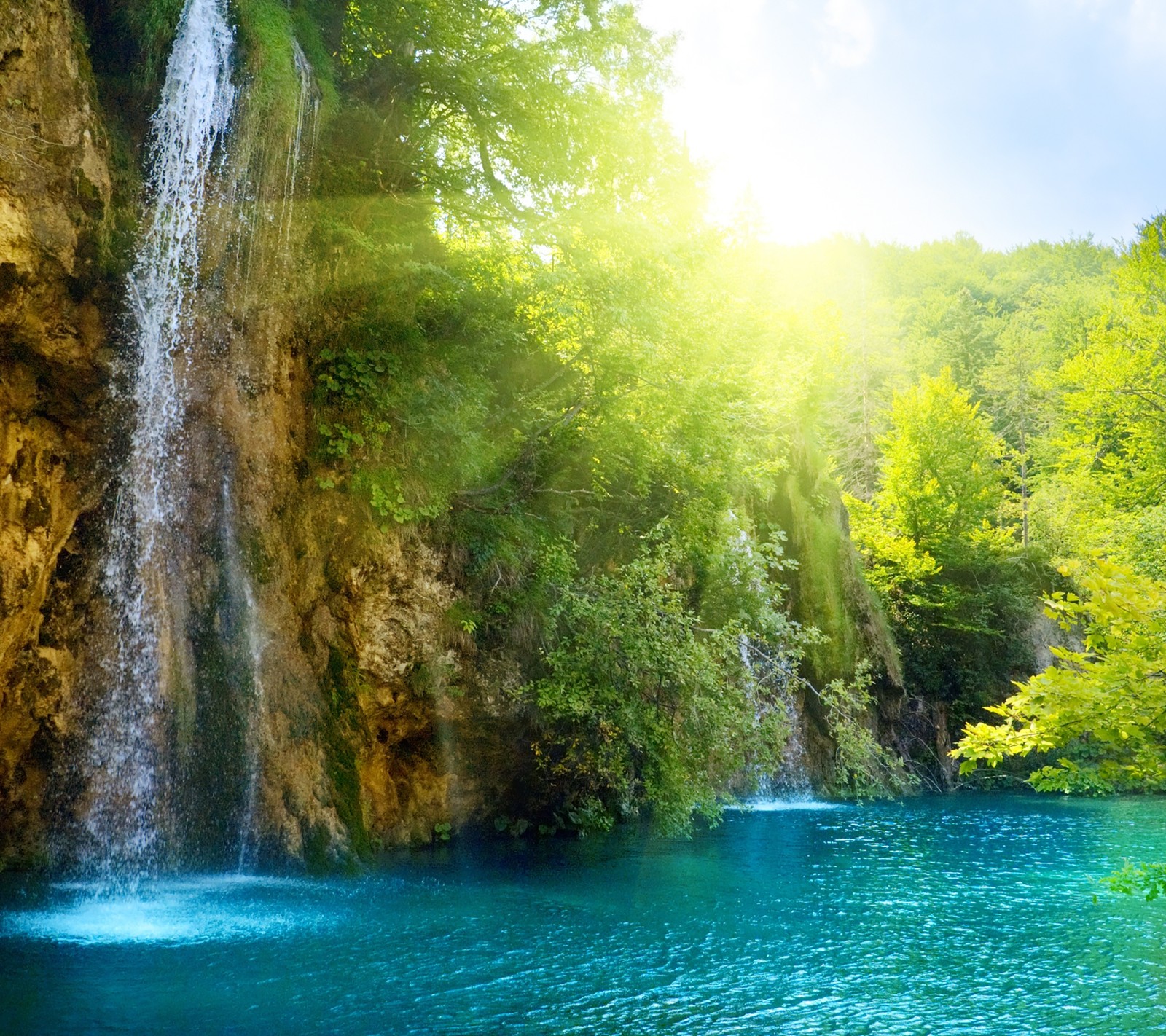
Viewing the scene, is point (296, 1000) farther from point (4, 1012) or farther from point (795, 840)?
point (795, 840)

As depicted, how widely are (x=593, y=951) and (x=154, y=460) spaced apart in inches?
281

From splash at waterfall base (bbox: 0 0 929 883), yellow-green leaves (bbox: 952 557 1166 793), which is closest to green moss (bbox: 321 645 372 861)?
splash at waterfall base (bbox: 0 0 929 883)

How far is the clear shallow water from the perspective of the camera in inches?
261

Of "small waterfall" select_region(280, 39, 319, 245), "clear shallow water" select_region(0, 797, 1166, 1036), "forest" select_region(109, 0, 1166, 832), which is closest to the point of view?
"clear shallow water" select_region(0, 797, 1166, 1036)

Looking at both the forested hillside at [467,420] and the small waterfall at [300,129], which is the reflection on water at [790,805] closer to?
the forested hillside at [467,420]

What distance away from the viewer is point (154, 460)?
10656mm

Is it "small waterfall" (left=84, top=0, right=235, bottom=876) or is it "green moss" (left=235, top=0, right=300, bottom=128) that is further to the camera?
"green moss" (left=235, top=0, right=300, bottom=128)

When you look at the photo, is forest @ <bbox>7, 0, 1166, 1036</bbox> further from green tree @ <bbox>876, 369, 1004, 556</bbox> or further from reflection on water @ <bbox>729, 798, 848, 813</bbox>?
green tree @ <bbox>876, 369, 1004, 556</bbox>

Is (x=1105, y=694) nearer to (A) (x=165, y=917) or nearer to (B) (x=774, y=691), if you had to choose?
(A) (x=165, y=917)

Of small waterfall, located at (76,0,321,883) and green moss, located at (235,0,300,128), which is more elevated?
green moss, located at (235,0,300,128)

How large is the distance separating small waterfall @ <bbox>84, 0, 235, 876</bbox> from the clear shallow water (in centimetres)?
96

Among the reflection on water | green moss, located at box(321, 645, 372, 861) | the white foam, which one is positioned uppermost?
green moss, located at box(321, 645, 372, 861)

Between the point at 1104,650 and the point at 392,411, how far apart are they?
9074mm

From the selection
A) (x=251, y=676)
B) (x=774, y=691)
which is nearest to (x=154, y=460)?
(x=251, y=676)
